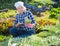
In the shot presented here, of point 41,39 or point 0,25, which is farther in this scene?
point 0,25

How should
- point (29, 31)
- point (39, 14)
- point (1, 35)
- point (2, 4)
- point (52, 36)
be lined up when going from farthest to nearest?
point (2, 4) < point (39, 14) < point (1, 35) < point (29, 31) < point (52, 36)

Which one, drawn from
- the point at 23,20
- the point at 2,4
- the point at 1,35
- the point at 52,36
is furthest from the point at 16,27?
the point at 2,4

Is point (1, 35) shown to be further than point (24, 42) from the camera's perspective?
Yes

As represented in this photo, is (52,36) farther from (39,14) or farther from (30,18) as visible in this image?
(39,14)

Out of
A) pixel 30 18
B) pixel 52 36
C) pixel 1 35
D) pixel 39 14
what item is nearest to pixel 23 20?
pixel 30 18

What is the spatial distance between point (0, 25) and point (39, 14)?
3.71m

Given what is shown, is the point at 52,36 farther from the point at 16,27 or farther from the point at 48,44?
the point at 16,27

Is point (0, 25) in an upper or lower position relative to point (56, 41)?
lower

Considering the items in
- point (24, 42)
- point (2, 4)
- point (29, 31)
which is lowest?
point (2, 4)

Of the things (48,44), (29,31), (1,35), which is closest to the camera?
(48,44)

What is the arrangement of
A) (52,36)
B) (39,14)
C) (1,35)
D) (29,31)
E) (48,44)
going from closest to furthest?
(48,44) → (52,36) → (29,31) → (1,35) → (39,14)

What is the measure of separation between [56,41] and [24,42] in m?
0.69

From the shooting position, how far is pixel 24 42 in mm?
6398

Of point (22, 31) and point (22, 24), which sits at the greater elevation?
point (22, 24)
